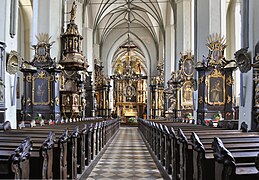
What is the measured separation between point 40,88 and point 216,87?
7.67 meters

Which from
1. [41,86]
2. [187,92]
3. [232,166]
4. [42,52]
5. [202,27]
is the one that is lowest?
[232,166]

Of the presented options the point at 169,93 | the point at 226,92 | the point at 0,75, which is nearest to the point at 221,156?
the point at 0,75

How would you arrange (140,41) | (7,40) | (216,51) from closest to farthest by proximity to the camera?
(7,40), (216,51), (140,41)

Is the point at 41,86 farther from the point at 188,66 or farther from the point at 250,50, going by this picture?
the point at 250,50

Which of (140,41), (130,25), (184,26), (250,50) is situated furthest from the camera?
(140,41)

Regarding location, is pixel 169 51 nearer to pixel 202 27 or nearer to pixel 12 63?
pixel 202 27

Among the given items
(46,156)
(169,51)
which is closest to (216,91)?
(46,156)

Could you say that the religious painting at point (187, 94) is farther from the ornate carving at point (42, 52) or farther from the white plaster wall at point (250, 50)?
the white plaster wall at point (250, 50)

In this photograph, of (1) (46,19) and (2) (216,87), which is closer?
(2) (216,87)

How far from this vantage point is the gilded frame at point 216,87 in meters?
14.6

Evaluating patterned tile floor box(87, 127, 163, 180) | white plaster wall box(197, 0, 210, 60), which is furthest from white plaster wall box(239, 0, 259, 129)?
white plaster wall box(197, 0, 210, 60)

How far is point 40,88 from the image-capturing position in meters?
16.5

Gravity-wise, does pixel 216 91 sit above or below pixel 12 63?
below

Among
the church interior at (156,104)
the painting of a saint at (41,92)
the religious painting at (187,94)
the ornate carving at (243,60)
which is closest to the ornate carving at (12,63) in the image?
the church interior at (156,104)
